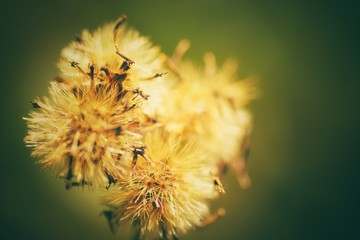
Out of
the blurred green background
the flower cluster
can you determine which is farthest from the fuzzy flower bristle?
the blurred green background

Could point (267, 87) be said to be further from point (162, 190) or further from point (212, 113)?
point (162, 190)

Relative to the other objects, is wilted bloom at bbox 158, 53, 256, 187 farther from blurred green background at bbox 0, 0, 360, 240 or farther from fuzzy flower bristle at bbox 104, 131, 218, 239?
blurred green background at bbox 0, 0, 360, 240

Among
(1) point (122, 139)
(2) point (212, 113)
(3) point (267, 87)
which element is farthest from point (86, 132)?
(3) point (267, 87)

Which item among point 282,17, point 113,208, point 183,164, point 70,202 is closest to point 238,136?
point 183,164

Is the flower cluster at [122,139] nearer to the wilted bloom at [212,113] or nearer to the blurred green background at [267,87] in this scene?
the wilted bloom at [212,113]

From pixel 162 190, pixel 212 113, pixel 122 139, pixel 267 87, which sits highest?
pixel 267 87

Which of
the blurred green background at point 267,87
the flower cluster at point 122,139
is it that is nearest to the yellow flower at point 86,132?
the flower cluster at point 122,139
